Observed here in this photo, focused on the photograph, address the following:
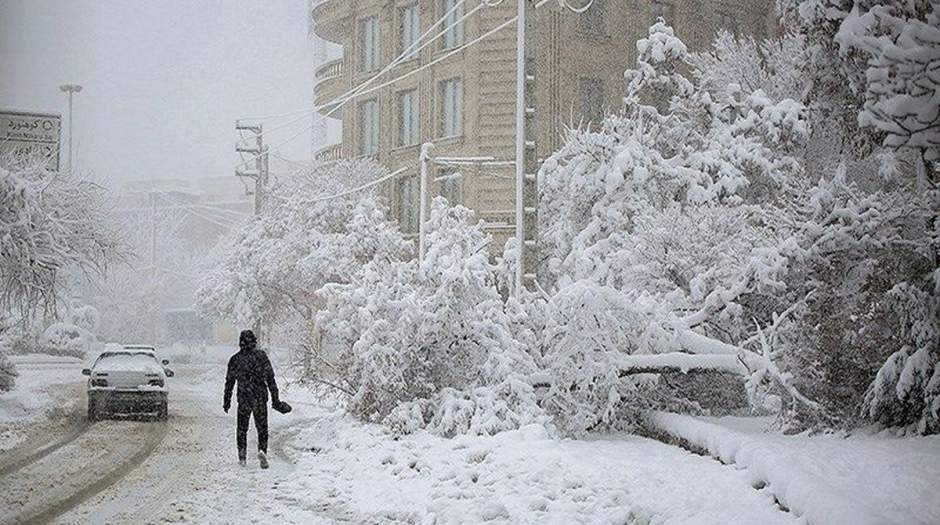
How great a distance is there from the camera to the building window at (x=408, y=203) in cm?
2509

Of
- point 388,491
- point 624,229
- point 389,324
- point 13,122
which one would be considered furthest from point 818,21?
point 624,229

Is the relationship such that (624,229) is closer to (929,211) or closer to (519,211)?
(519,211)

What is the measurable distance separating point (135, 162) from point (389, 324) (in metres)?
4.04

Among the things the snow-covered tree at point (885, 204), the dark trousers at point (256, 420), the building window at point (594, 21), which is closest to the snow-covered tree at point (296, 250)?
the building window at point (594, 21)

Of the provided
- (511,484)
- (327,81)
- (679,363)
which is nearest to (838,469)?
(511,484)

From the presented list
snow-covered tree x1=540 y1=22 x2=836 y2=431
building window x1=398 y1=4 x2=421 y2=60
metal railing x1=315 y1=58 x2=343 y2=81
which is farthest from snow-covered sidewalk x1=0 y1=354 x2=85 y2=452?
building window x1=398 y1=4 x2=421 y2=60

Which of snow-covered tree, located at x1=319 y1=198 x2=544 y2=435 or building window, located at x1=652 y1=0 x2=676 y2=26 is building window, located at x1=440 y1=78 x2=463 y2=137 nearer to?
building window, located at x1=652 y1=0 x2=676 y2=26

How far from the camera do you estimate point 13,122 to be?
12461 mm

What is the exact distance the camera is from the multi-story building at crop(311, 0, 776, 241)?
2219 centimetres

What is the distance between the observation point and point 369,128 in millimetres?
25562

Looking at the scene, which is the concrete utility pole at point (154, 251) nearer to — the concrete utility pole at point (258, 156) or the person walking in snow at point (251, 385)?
the concrete utility pole at point (258, 156)

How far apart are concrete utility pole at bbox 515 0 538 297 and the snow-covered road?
2.76 m

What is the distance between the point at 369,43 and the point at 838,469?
1877cm

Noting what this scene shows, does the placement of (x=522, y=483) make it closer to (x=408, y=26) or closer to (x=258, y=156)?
(x=258, y=156)
